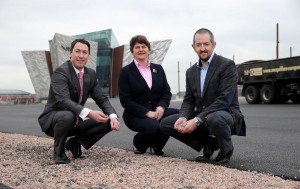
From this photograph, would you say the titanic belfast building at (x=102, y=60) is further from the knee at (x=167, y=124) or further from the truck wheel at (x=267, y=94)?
the knee at (x=167, y=124)

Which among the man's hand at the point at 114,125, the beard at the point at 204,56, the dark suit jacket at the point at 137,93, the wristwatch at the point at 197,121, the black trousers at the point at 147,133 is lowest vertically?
the black trousers at the point at 147,133

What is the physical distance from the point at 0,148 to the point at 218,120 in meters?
3.36

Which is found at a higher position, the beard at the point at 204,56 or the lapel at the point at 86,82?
the beard at the point at 204,56

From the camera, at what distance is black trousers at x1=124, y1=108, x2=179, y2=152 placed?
491 cm

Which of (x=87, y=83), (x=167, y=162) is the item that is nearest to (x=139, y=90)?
(x=87, y=83)

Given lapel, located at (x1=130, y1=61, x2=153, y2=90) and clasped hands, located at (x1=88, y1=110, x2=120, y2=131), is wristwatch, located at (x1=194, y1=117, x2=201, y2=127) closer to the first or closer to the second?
clasped hands, located at (x1=88, y1=110, x2=120, y2=131)

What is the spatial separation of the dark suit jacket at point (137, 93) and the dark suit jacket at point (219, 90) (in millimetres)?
735

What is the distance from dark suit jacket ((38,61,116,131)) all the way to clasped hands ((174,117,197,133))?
93cm

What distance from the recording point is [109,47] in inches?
2357

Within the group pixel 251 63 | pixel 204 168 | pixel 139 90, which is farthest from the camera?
pixel 251 63

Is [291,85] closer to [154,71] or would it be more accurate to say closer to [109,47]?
[154,71]

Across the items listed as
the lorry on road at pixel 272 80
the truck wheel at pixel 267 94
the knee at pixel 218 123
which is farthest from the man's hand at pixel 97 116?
the truck wheel at pixel 267 94

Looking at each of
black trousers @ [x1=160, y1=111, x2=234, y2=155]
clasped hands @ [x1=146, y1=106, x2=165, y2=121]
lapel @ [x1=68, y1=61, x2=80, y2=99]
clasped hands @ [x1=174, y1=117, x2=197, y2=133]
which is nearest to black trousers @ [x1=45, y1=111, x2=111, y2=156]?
lapel @ [x1=68, y1=61, x2=80, y2=99]

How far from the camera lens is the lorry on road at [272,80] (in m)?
18.7
